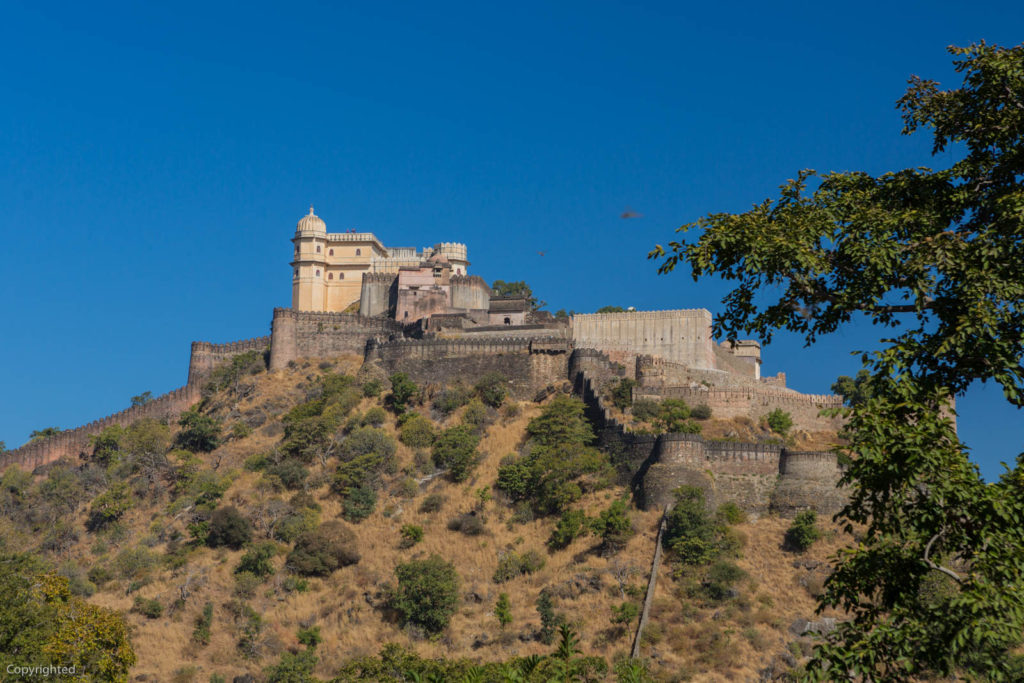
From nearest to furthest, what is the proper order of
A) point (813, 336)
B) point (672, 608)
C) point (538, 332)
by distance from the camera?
point (813, 336)
point (672, 608)
point (538, 332)

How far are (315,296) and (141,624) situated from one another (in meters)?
33.7

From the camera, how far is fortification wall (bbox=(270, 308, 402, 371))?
219ft

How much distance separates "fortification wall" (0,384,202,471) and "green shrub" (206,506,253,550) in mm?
17309

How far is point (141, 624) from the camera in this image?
142ft

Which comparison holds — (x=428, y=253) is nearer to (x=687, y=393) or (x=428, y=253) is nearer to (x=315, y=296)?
(x=315, y=296)

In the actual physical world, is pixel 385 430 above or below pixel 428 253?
below

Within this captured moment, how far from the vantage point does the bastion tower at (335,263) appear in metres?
74.3

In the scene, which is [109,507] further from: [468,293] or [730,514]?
[730,514]

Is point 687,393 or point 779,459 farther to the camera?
point 687,393

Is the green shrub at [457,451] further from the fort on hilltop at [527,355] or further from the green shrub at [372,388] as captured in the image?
the green shrub at [372,388]

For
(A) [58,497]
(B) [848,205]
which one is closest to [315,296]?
(A) [58,497]

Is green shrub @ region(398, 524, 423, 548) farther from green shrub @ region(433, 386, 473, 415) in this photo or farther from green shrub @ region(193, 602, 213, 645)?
green shrub @ region(433, 386, 473, 415)

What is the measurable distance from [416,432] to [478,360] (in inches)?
278

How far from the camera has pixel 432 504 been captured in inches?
1955
